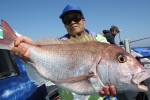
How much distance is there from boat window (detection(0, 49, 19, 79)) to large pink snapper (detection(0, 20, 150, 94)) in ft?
5.79

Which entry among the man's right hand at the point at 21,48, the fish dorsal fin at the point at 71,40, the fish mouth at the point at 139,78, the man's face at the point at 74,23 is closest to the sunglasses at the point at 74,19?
the man's face at the point at 74,23

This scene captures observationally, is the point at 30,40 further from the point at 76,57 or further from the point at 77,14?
the point at 77,14

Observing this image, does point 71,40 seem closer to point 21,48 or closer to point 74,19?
point 21,48

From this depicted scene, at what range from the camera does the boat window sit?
4430 mm

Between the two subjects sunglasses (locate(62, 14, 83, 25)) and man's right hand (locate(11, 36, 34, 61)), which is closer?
man's right hand (locate(11, 36, 34, 61))

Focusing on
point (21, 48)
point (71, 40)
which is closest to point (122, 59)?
point (71, 40)

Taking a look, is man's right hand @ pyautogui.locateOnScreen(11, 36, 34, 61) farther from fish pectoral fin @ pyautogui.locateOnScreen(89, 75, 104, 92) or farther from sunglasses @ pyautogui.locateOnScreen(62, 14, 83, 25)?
sunglasses @ pyautogui.locateOnScreen(62, 14, 83, 25)

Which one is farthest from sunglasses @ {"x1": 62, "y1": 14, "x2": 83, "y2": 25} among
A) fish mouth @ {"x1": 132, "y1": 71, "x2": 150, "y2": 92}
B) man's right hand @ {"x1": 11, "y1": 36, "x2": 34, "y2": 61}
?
fish mouth @ {"x1": 132, "y1": 71, "x2": 150, "y2": 92}

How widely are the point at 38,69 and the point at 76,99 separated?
0.72 metres

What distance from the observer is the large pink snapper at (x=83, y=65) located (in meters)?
2.39

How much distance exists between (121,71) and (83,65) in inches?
19.9

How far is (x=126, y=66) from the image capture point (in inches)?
95.5

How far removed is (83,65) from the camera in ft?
8.43

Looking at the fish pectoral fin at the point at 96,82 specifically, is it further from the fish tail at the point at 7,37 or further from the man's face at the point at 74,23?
the man's face at the point at 74,23
